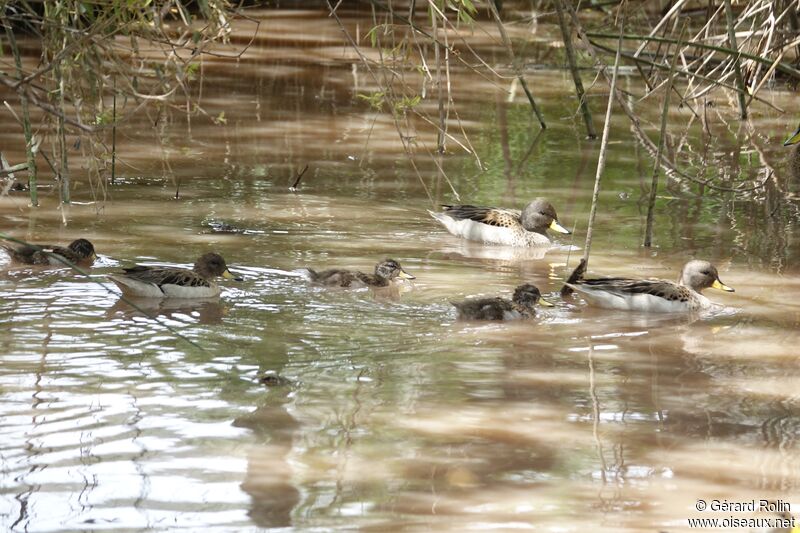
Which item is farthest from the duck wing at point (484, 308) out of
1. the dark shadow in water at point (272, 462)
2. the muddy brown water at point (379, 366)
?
the dark shadow in water at point (272, 462)

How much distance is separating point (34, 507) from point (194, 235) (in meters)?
5.44

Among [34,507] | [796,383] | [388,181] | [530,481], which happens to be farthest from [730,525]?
[388,181]

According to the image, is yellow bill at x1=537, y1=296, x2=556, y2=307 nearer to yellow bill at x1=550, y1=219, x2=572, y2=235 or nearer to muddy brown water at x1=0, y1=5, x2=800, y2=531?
muddy brown water at x1=0, y1=5, x2=800, y2=531

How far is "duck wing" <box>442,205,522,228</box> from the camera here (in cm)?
1150

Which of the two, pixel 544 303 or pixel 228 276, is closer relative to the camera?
pixel 544 303

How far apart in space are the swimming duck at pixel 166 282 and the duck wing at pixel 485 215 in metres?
2.93

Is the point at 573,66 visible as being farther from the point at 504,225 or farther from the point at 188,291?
the point at 188,291

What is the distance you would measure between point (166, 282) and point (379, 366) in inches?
82.4

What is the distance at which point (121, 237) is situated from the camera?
421 inches

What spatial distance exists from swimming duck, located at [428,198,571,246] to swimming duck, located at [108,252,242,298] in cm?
291

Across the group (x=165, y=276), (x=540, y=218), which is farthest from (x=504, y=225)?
(x=165, y=276)

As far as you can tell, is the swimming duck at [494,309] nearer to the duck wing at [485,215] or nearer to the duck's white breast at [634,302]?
the duck's white breast at [634,302]

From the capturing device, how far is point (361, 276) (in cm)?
941

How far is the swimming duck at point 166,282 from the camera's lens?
8977 millimetres
